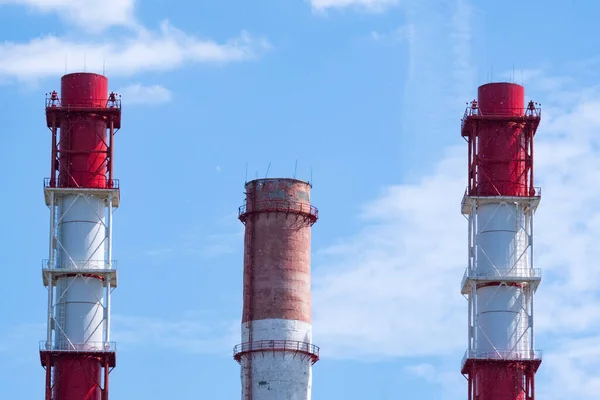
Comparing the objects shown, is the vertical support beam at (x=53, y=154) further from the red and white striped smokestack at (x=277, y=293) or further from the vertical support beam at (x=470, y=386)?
the vertical support beam at (x=470, y=386)

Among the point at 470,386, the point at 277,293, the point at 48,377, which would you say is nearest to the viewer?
the point at 48,377

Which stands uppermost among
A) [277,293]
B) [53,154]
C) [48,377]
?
[53,154]

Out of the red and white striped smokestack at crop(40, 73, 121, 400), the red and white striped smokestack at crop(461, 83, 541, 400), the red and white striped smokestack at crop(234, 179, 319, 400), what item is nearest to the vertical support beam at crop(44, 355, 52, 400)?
the red and white striped smokestack at crop(40, 73, 121, 400)

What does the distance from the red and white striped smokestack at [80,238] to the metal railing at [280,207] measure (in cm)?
1594

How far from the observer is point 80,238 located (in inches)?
5340

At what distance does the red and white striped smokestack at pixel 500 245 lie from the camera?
134500mm

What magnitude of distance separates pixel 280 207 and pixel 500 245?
18818 mm

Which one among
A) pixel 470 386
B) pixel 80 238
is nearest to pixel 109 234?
pixel 80 238

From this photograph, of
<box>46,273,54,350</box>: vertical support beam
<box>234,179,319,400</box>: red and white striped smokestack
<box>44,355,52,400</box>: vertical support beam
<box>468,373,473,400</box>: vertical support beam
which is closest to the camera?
<box>44,355,52,400</box>: vertical support beam

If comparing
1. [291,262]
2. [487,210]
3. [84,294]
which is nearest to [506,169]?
[487,210]

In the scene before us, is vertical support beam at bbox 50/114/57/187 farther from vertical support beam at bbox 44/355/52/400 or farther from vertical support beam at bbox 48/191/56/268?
vertical support beam at bbox 44/355/52/400

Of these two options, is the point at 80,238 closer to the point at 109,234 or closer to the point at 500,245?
the point at 109,234

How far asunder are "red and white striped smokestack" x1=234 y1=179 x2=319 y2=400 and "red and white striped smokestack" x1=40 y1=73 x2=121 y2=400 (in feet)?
48.7

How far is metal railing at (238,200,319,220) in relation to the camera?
150 metres
